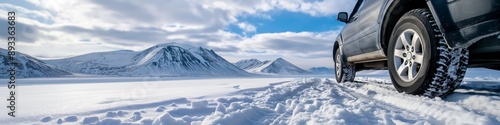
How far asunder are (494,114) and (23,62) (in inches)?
7805

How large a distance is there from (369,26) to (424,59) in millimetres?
1260

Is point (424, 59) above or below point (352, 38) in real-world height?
below

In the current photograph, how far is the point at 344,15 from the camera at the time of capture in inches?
201

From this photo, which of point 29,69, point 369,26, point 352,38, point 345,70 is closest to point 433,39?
point 369,26

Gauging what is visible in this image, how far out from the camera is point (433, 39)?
241 centimetres

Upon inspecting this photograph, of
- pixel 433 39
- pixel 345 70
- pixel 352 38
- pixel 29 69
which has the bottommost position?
pixel 345 70

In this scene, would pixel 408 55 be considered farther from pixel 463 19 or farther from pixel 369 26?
pixel 369 26

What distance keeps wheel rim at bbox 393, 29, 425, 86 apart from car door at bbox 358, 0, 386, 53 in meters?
0.50

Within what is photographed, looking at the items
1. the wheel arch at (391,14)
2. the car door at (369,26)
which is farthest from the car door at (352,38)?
the wheel arch at (391,14)

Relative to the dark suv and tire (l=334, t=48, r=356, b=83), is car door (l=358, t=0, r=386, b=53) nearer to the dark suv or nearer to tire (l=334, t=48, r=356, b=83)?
the dark suv

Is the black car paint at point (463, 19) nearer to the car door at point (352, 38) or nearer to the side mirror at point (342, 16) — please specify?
the car door at point (352, 38)

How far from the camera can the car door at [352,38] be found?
4.42 metres

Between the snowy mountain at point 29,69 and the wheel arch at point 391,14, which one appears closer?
the wheel arch at point 391,14

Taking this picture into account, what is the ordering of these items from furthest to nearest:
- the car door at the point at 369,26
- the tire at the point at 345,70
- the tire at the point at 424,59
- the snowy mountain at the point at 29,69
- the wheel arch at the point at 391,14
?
the snowy mountain at the point at 29,69 → the tire at the point at 345,70 → the car door at the point at 369,26 → the wheel arch at the point at 391,14 → the tire at the point at 424,59
